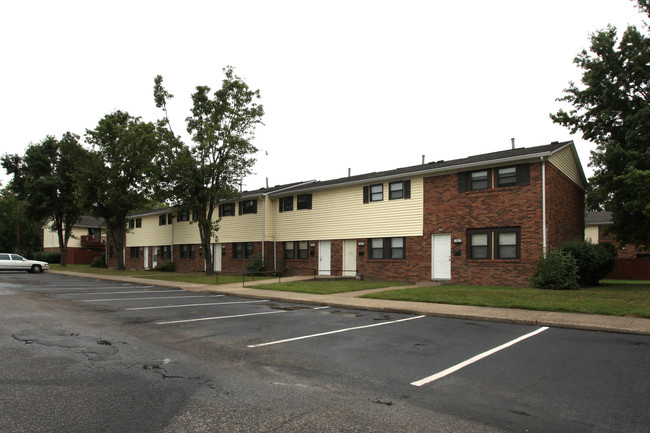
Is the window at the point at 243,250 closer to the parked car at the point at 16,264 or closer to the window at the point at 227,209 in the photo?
the window at the point at 227,209

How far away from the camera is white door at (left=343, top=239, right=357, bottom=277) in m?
24.0

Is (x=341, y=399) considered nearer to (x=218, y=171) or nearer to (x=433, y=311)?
(x=433, y=311)

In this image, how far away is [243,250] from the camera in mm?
30156

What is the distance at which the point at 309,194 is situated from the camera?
26.8 metres

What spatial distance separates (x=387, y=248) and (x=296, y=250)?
7148 millimetres

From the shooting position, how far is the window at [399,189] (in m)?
21.8

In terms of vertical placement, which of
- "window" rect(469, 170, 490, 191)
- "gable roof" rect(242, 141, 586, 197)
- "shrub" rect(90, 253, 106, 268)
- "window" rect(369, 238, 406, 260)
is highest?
"gable roof" rect(242, 141, 586, 197)

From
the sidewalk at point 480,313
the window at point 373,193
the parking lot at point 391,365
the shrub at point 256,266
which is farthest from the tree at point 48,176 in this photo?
Result: the parking lot at point 391,365

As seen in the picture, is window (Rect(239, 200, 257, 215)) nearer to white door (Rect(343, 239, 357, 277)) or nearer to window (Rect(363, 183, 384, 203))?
white door (Rect(343, 239, 357, 277))

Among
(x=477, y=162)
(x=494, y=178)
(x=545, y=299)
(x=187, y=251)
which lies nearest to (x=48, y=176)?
(x=187, y=251)

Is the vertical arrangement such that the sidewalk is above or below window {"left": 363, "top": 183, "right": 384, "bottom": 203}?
below

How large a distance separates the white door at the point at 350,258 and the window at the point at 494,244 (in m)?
6.80

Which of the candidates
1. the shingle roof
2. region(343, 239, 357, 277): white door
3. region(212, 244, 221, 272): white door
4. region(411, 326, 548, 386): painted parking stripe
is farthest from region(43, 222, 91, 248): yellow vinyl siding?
region(411, 326, 548, 386): painted parking stripe

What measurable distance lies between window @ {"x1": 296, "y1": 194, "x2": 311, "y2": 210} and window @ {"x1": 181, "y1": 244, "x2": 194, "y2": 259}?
40.3 ft
